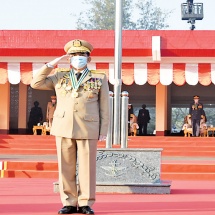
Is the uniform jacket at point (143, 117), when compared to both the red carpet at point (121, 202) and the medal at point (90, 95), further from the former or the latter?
the medal at point (90, 95)

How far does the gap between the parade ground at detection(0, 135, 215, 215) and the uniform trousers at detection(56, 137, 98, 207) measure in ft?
0.91

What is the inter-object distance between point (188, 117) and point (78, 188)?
17731 mm

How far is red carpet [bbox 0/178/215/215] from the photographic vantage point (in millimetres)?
8570

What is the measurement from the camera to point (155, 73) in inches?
965

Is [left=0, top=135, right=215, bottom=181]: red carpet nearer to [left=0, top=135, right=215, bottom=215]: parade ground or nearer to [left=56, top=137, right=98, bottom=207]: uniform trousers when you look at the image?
[left=0, top=135, right=215, bottom=215]: parade ground

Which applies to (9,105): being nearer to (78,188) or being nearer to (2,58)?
(2,58)

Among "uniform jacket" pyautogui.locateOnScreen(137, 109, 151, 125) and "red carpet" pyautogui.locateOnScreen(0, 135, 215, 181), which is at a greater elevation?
"uniform jacket" pyautogui.locateOnScreen(137, 109, 151, 125)

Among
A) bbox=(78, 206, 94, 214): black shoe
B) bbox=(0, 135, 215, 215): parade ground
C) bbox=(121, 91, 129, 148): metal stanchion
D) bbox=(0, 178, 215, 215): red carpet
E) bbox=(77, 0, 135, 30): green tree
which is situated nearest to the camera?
bbox=(78, 206, 94, 214): black shoe

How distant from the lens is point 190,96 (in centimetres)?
2975

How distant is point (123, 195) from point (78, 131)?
9.84 feet

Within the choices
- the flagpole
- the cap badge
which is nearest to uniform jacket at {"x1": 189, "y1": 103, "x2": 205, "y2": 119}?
the flagpole

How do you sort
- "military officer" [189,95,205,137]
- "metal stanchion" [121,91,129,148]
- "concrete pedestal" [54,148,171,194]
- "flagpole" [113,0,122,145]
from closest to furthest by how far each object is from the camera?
1. "concrete pedestal" [54,148,171,194]
2. "metal stanchion" [121,91,129,148]
3. "flagpole" [113,0,122,145]
4. "military officer" [189,95,205,137]

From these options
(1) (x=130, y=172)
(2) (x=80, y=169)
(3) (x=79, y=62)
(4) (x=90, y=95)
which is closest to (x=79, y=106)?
(4) (x=90, y=95)

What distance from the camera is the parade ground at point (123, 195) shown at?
8891mm
